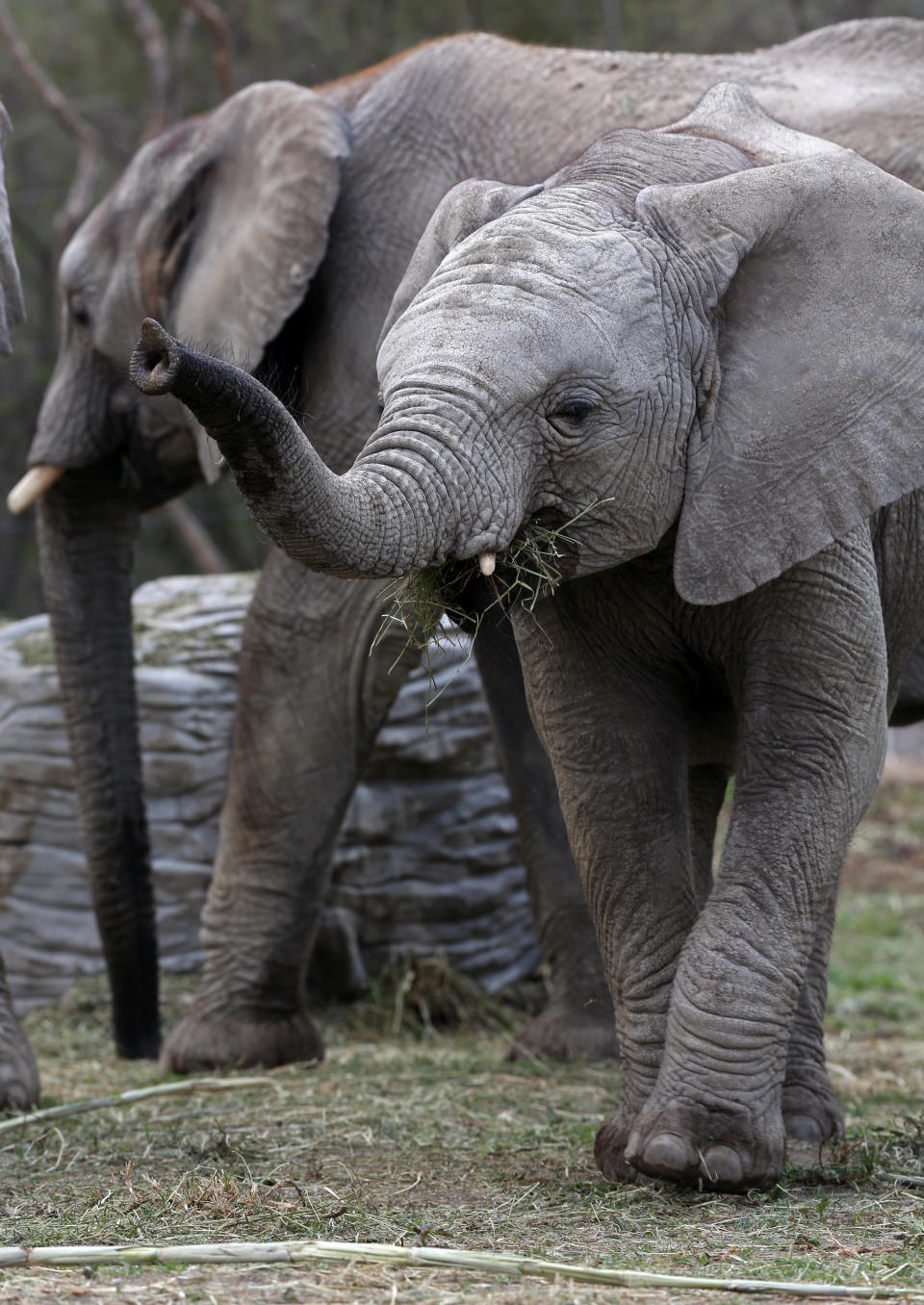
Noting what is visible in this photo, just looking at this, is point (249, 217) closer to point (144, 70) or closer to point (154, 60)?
point (154, 60)

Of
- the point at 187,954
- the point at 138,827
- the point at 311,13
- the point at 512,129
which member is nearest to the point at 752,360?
the point at 512,129

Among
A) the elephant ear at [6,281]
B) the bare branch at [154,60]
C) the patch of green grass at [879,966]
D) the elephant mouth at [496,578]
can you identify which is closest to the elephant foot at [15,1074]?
the elephant ear at [6,281]

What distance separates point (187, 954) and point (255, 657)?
68.6 inches

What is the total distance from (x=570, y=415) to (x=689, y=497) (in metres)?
0.29

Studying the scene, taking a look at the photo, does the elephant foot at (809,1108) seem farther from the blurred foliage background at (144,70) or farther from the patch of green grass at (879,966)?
the blurred foliage background at (144,70)

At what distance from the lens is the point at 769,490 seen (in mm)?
3531

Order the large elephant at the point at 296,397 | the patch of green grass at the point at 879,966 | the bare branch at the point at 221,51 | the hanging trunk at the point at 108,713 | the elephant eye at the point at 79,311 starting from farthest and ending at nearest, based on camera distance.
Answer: the bare branch at the point at 221,51
the patch of green grass at the point at 879,966
the elephant eye at the point at 79,311
the hanging trunk at the point at 108,713
the large elephant at the point at 296,397

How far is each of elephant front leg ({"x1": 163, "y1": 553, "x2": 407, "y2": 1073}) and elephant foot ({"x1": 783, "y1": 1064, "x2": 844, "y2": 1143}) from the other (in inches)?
67.9

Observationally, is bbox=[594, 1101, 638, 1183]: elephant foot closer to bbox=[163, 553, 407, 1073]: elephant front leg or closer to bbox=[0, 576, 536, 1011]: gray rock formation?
bbox=[163, 553, 407, 1073]: elephant front leg

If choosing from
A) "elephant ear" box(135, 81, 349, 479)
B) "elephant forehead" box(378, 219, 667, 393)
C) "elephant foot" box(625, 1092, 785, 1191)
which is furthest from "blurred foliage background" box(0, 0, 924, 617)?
"elephant foot" box(625, 1092, 785, 1191)

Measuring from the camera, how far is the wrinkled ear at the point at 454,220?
12.2 ft

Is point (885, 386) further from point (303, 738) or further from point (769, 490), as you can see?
point (303, 738)

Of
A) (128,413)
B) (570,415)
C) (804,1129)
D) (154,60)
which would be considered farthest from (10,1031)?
(154,60)

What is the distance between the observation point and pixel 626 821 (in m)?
3.84
